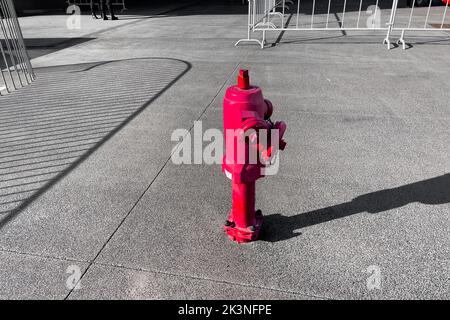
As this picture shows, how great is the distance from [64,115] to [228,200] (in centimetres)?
315

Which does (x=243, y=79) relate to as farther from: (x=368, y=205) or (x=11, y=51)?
(x=11, y=51)

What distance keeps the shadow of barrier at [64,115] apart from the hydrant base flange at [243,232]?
1.88 m

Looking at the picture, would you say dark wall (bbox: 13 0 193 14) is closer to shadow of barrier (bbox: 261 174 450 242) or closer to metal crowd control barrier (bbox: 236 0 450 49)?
metal crowd control barrier (bbox: 236 0 450 49)

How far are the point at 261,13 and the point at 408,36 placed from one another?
4.69 meters

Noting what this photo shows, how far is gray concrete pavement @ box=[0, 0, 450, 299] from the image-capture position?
2135 mm

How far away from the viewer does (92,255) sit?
2.34 m

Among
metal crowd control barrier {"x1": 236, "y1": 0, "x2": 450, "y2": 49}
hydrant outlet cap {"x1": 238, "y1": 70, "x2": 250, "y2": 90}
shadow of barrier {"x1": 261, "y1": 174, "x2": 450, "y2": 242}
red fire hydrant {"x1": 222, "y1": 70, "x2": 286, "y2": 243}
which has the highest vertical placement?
hydrant outlet cap {"x1": 238, "y1": 70, "x2": 250, "y2": 90}

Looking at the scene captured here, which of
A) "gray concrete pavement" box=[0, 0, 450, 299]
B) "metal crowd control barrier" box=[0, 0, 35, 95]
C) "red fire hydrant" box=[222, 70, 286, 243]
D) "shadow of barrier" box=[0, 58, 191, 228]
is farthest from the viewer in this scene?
"metal crowd control barrier" box=[0, 0, 35, 95]

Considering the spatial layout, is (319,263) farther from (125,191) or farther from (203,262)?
(125,191)

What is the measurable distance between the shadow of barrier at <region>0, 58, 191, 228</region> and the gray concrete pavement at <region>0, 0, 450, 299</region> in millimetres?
37

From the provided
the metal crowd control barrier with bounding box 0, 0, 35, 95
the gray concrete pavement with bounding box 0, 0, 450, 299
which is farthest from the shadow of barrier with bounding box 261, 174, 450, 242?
the metal crowd control barrier with bounding box 0, 0, 35, 95

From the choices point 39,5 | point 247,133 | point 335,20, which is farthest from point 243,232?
point 39,5
